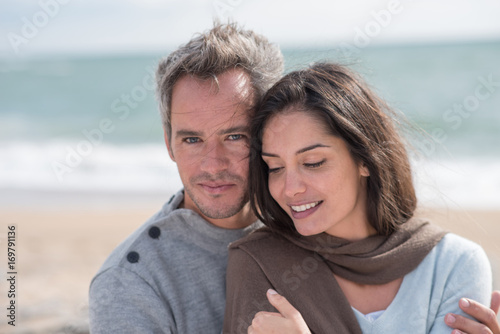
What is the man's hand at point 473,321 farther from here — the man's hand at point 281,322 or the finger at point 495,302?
the man's hand at point 281,322

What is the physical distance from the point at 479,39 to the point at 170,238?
33.2 m

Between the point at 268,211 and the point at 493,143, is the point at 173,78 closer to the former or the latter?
the point at 268,211

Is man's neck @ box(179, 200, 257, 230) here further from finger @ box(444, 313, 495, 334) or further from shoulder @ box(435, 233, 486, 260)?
finger @ box(444, 313, 495, 334)

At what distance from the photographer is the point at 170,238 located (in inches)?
111

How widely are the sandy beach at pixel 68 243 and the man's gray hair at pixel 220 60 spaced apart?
7.70 ft

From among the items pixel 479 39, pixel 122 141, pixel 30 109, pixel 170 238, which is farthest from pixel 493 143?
pixel 479 39

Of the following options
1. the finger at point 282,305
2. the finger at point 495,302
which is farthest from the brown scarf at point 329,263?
the finger at point 495,302

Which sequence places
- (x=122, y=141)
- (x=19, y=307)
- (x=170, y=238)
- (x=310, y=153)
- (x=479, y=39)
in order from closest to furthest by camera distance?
(x=310, y=153)
(x=170, y=238)
(x=19, y=307)
(x=122, y=141)
(x=479, y=39)

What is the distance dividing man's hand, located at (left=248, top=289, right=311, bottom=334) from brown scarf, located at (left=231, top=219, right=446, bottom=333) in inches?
6.0

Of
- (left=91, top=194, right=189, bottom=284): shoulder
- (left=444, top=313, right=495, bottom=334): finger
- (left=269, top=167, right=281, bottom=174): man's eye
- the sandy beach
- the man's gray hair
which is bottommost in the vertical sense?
the sandy beach

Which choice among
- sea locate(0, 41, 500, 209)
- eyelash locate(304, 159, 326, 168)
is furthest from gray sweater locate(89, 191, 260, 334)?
sea locate(0, 41, 500, 209)

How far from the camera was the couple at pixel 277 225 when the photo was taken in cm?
242

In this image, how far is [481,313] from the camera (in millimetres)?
2328

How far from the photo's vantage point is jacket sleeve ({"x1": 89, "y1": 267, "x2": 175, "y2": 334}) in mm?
2498
